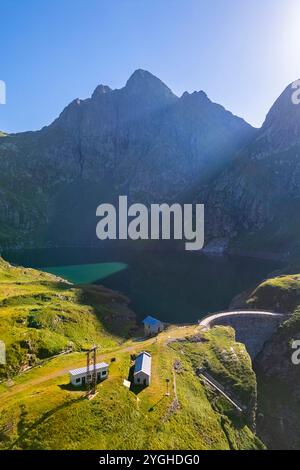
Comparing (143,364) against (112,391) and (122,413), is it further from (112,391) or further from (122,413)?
(122,413)

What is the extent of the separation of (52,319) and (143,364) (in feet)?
107

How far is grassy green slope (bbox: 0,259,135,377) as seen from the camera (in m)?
63.0

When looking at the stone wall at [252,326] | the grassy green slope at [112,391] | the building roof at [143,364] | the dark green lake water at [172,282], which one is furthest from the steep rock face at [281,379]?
the building roof at [143,364]

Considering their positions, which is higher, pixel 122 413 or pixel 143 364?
pixel 143 364

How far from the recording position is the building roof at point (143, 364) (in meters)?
52.7

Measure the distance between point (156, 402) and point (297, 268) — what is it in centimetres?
11677

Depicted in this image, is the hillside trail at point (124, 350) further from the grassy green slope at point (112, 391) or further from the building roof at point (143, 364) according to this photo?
the building roof at point (143, 364)

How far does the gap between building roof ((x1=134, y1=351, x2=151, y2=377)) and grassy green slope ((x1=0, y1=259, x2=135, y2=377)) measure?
18.9 meters

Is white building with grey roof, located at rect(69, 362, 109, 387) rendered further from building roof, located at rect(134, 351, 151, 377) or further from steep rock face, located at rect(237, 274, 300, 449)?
steep rock face, located at rect(237, 274, 300, 449)

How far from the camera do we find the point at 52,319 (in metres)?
79.1

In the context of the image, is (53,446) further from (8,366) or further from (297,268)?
(297,268)

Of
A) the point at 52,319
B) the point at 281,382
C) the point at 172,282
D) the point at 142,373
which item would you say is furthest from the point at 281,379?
the point at 172,282

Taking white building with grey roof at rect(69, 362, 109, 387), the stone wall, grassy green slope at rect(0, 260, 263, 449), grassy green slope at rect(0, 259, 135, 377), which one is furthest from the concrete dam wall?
white building with grey roof at rect(69, 362, 109, 387)

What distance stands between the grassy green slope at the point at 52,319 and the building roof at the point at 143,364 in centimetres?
1893
